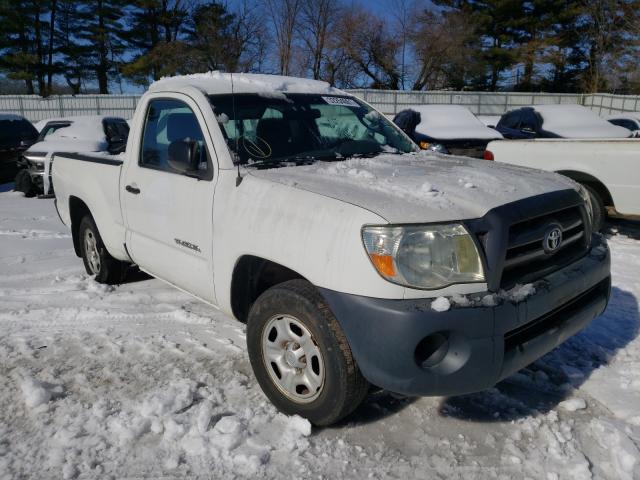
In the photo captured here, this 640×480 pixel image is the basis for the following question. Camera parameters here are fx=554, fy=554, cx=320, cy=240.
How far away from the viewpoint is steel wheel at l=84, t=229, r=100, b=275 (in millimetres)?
5129

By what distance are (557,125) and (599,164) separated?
501 cm

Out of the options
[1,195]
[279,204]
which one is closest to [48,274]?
[279,204]

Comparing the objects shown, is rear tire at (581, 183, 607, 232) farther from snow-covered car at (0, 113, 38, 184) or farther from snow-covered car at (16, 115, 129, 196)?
snow-covered car at (0, 113, 38, 184)

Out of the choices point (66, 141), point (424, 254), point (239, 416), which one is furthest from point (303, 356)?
point (66, 141)

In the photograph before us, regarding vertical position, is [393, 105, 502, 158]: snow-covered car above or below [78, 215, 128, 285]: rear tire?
above

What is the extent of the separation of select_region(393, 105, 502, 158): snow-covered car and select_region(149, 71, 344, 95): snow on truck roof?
4828mm

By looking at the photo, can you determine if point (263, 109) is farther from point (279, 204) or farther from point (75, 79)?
point (75, 79)

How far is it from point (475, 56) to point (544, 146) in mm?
33337

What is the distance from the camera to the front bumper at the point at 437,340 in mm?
2361

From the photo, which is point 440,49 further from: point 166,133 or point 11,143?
point 166,133

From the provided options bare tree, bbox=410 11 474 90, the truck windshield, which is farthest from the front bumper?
bare tree, bbox=410 11 474 90

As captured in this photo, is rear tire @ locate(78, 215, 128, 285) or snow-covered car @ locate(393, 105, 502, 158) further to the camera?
snow-covered car @ locate(393, 105, 502, 158)

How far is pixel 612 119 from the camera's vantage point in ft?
56.2

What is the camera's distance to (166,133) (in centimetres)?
396
